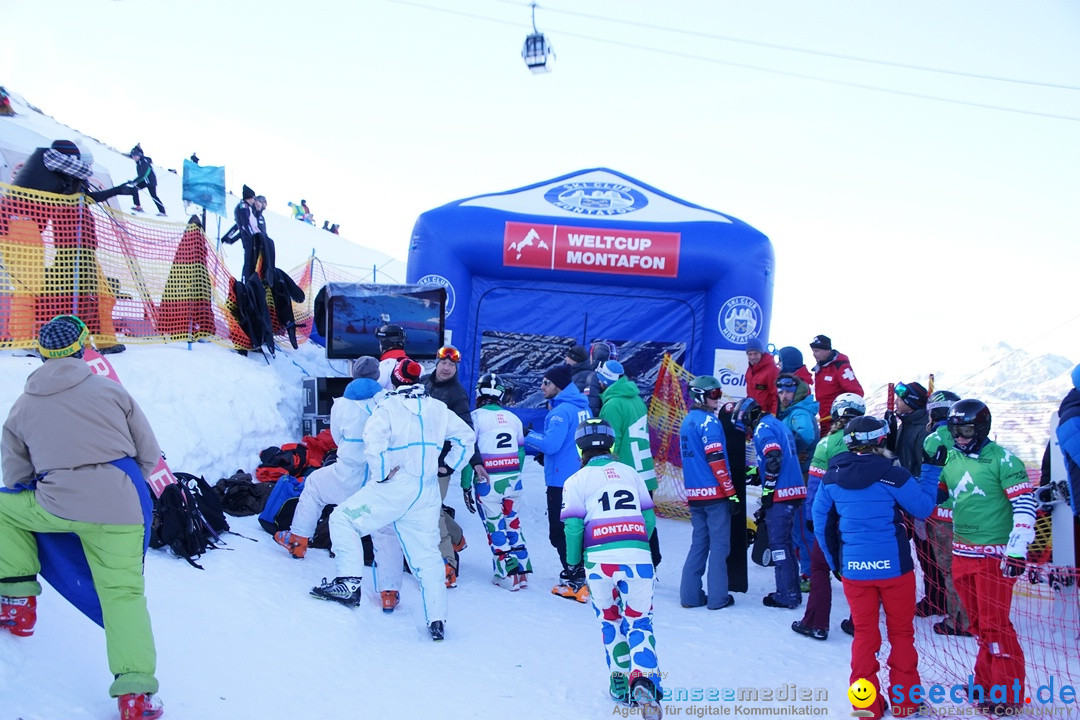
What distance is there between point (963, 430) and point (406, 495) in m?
3.13

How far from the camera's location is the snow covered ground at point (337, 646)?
361 cm

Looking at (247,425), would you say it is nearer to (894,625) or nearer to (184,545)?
(184,545)

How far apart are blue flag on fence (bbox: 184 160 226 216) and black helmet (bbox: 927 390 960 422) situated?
8.95 metres

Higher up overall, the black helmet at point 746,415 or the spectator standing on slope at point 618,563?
the black helmet at point 746,415

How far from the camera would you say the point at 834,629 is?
5.59m

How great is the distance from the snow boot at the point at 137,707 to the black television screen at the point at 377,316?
20.7 ft

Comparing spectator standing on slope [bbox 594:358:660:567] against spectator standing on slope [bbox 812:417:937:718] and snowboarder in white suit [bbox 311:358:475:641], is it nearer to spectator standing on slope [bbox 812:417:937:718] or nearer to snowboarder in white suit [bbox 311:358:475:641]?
snowboarder in white suit [bbox 311:358:475:641]

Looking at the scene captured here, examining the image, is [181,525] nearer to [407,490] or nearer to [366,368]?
[407,490]

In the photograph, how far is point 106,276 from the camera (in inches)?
302

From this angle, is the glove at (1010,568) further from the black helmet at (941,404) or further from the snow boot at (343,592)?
the snow boot at (343,592)

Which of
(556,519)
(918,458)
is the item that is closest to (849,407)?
(918,458)

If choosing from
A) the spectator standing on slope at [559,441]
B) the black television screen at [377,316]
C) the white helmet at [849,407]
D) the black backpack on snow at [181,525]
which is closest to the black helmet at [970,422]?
the white helmet at [849,407]

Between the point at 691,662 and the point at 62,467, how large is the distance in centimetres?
347

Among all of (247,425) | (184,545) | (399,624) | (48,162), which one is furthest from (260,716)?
(48,162)
